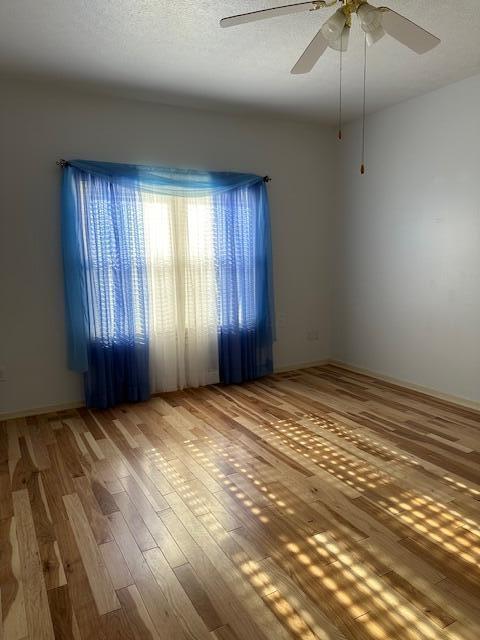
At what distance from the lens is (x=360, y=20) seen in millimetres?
2057

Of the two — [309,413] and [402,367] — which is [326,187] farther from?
[309,413]

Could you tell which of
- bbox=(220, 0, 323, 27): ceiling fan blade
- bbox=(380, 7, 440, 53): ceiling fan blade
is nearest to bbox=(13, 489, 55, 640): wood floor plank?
bbox=(220, 0, 323, 27): ceiling fan blade

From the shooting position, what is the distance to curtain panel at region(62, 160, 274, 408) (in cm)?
389

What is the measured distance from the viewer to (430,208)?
416 centimetres

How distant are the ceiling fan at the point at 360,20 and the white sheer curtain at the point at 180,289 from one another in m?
2.31

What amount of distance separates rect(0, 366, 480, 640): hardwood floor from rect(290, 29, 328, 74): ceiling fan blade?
244 cm

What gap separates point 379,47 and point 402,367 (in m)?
2.96

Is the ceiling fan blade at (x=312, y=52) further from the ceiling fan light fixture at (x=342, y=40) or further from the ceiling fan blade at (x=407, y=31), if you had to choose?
the ceiling fan blade at (x=407, y=31)

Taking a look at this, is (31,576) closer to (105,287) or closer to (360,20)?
(105,287)

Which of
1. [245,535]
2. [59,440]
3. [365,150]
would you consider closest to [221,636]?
[245,535]

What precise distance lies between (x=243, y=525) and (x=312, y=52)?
253 centimetres

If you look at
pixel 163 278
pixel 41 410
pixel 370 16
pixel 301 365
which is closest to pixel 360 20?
pixel 370 16

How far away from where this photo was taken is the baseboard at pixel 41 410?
3822mm

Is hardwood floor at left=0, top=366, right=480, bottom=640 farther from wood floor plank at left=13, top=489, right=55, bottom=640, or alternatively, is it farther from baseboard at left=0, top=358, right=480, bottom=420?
baseboard at left=0, top=358, right=480, bottom=420
